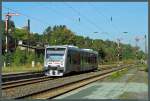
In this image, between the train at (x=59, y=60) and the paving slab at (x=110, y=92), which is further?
the train at (x=59, y=60)

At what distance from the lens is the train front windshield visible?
40.8m

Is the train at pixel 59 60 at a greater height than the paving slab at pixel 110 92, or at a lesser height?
greater

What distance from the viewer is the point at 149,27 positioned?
14867 millimetres

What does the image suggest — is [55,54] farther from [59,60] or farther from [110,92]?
[110,92]

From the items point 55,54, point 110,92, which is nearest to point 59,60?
point 55,54

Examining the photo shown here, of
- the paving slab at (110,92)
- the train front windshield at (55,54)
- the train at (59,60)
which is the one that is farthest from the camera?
the train front windshield at (55,54)

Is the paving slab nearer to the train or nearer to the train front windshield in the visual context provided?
Answer: the train

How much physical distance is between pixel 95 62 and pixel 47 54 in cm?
2089

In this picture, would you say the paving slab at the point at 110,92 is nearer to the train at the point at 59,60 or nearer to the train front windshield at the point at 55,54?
the train at the point at 59,60

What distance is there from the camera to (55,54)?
135ft

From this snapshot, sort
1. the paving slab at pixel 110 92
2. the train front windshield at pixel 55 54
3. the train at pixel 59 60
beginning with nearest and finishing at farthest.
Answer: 1. the paving slab at pixel 110 92
2. the train at pixel 59 60
3. the train front windshield at pixel 55 54

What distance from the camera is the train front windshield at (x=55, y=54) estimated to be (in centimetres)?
4084

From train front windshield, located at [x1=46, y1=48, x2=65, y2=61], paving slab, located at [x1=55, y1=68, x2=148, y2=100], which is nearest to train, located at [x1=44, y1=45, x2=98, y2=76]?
train front windshield, located at [x1=46, y1=48, x2=65, y2=61]

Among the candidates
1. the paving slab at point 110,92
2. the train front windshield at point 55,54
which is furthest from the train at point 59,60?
the paving slab at point 110,92
